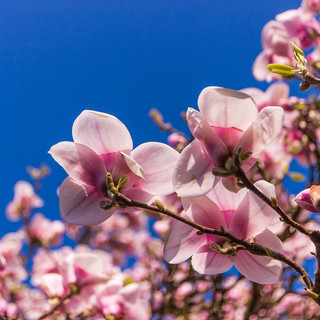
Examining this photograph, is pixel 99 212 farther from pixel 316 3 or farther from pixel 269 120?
pixel 316 3

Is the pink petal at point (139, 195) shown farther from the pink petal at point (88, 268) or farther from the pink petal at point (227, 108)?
the pink petal at point (88, 268)

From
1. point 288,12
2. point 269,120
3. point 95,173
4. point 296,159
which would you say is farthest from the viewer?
point 296,159

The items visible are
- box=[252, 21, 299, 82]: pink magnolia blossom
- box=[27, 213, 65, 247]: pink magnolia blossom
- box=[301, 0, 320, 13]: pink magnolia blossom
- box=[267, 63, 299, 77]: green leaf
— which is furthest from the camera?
box=[27, 213, 65, 247]: pink magnolia blossom

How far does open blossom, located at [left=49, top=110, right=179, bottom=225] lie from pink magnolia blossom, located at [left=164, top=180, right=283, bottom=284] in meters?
0.10

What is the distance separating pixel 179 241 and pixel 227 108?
36 cm

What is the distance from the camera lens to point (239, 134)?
2.56ft

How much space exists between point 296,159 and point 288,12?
37.2 inches

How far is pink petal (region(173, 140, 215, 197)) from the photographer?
2.50 ft

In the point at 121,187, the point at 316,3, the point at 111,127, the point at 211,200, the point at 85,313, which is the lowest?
the point at 85,313

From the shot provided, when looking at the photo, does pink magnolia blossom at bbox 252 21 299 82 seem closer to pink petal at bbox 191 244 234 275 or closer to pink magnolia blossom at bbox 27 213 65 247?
pink petal at bbox 191 244 234 275

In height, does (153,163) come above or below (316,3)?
below

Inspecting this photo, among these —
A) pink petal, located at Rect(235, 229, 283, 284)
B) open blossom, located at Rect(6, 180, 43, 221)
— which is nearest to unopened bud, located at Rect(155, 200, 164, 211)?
pink petal, located at Rect(235, 229, 283, 284)

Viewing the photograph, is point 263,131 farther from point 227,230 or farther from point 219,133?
point 227,230

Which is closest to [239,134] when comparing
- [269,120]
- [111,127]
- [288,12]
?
[269,120]
